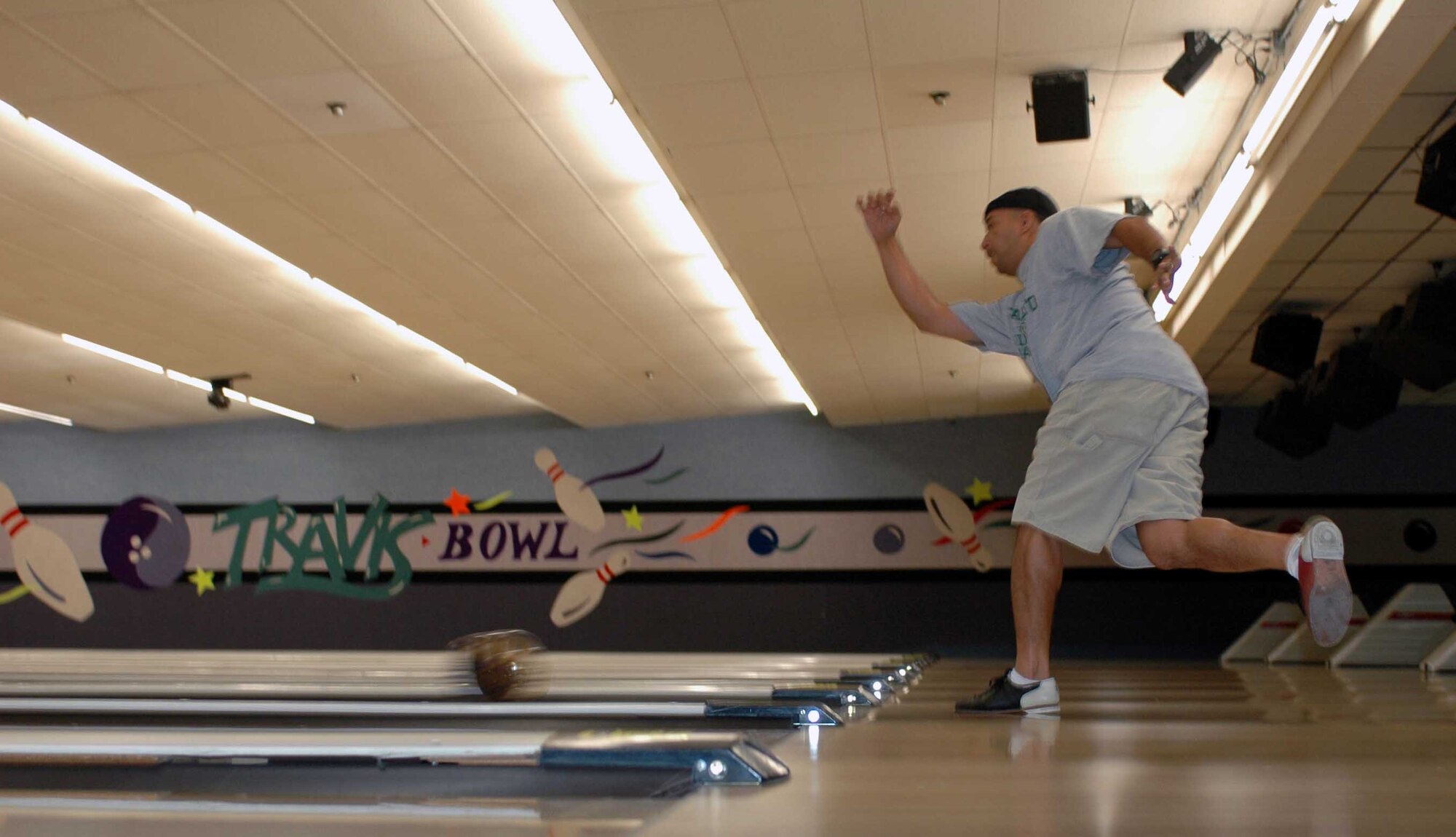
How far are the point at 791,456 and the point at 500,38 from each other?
31.1 feet

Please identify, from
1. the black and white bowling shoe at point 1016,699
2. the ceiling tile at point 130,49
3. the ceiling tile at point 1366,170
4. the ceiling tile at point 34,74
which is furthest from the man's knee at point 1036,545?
the ceiling tile at point 34,74

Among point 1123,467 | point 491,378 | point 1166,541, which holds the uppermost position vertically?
point 491,378

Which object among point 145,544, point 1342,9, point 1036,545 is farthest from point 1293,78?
point 145,544

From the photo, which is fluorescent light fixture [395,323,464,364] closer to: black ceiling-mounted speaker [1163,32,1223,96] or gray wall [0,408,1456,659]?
gray wall [0,408,1456,659]

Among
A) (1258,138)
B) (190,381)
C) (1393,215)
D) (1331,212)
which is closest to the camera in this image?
(1258,138)

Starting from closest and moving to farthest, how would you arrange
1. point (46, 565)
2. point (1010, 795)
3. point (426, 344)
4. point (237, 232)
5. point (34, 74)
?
point (1010, 795) → point (34, 74) → point (237, 232) → point (426, 344) → point (46, 565)

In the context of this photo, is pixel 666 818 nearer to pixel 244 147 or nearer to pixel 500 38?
pixel 500 38

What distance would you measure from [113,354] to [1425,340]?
397 inches

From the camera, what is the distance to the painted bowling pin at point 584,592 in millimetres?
14344

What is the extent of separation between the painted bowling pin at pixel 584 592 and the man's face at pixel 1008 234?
11400 mm

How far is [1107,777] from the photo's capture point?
66.2 inches

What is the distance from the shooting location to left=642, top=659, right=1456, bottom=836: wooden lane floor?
4.15 ft

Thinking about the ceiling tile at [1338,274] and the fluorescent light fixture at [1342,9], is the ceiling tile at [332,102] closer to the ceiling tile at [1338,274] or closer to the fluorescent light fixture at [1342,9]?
the fluorescent light fixture at [1342,9]

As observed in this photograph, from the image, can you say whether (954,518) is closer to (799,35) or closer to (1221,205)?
(1221,205)
